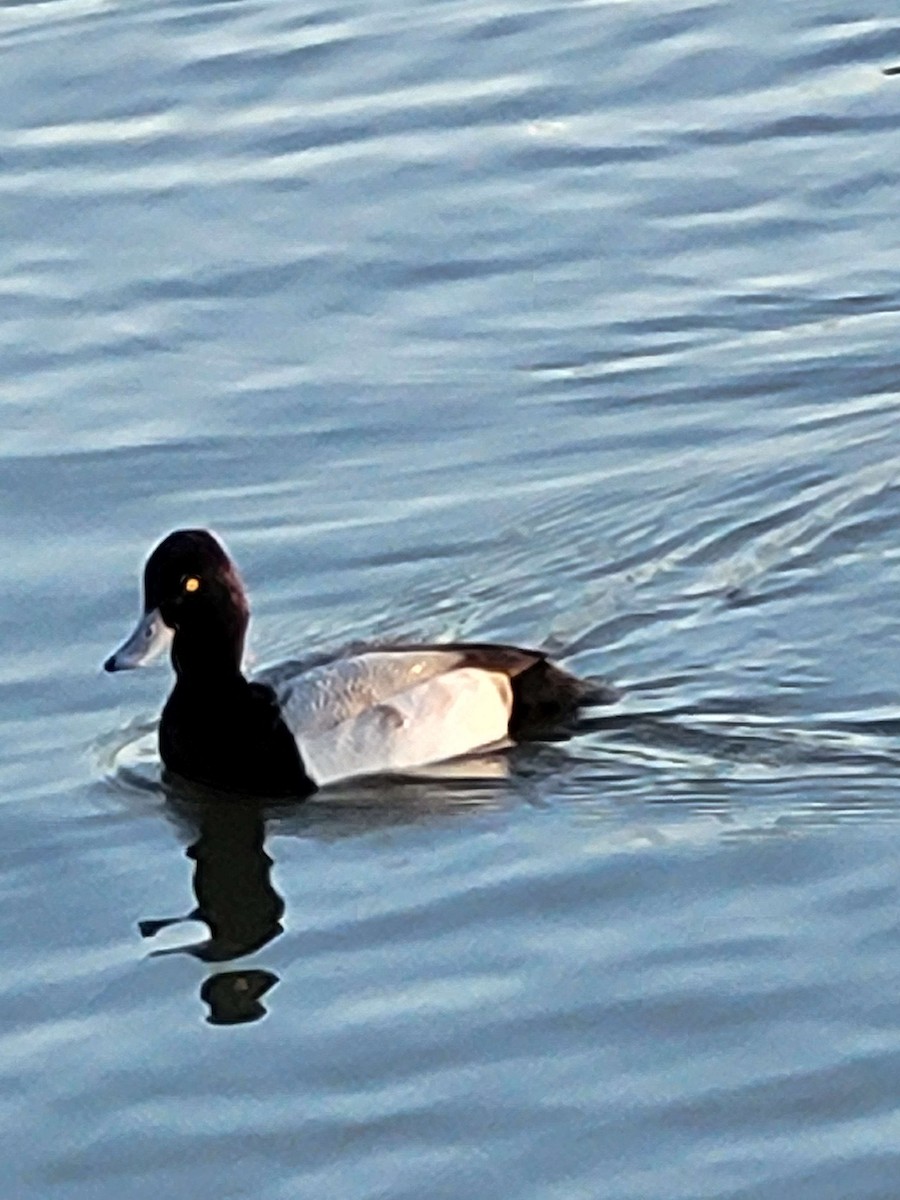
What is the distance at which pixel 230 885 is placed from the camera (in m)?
9.69

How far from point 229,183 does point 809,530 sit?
166 inches

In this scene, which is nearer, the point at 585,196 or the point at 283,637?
the point at 283,637

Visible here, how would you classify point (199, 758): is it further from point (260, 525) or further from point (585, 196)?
point (585, 196)

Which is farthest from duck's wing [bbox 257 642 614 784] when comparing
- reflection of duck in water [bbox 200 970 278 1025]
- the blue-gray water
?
reflection of duck in water [bbox 200 970 278 1025]

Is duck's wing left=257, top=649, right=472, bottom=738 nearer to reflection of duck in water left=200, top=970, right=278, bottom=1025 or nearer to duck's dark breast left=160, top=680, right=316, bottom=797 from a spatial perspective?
duck's dark breast left=160, top=680, right=316, bottom=797

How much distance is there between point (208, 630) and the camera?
1067cm

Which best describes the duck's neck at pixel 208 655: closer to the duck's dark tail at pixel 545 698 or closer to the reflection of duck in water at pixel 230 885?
the reflection of duck in water at pixel 230 885

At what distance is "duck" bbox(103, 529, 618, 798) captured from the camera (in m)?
10.5

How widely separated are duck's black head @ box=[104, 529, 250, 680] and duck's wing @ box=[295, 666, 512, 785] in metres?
0.41

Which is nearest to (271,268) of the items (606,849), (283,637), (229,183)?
(229,183)

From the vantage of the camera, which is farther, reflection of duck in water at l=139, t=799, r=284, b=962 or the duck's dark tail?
the duck's dark tail

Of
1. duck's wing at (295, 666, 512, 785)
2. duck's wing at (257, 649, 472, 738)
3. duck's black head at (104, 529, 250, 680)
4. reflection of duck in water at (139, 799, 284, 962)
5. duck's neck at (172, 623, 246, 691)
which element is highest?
duck's black head at (104, 529, 250, 680)

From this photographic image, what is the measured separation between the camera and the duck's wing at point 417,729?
34.3 ft

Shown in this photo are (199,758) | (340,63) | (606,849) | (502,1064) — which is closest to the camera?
(502,1064)
